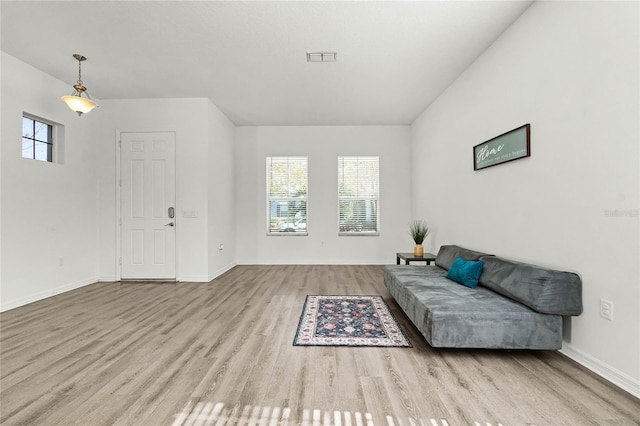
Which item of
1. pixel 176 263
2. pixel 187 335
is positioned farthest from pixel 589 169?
pixel 176 263

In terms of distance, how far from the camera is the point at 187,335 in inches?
105

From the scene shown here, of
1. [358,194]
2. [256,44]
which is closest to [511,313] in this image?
[256,44]

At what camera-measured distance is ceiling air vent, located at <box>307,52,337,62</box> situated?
3.38 metres

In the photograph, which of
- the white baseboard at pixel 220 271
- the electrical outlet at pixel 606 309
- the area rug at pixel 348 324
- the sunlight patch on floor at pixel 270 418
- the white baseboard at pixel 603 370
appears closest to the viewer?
the sunlight patch on floor at pixel 270 418

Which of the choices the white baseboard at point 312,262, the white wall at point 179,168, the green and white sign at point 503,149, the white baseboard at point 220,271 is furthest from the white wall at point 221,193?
the green and white sign at point 503,149

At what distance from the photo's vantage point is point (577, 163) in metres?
2.13

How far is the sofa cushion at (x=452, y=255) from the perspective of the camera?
3.25m

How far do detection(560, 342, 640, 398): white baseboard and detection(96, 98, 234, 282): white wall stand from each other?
177 inches

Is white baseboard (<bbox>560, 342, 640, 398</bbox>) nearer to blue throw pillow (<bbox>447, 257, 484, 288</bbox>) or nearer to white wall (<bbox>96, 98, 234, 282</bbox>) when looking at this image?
blue throw pillow (<bbox>447, 257, 484, 288</bbox>)

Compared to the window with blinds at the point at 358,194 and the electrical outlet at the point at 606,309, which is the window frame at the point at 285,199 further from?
the electrical outlet at the point at 606,309

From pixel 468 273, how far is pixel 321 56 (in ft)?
9.32

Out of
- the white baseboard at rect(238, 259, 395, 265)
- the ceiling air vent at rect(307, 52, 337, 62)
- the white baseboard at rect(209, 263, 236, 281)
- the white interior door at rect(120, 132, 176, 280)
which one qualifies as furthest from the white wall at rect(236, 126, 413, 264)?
the ceiling air vent at rect(307, 52, 337, 62)

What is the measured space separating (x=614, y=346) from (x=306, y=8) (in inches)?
133

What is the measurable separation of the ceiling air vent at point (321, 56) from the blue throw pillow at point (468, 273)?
8.87 ft
